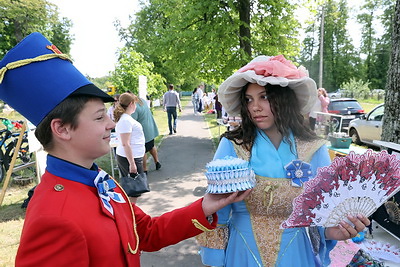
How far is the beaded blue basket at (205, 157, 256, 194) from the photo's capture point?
1433mm

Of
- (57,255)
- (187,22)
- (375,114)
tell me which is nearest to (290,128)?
(57,255)

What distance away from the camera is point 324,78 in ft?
185

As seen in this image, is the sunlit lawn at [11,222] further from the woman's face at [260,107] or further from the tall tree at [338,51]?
the tall tree at [338,51]

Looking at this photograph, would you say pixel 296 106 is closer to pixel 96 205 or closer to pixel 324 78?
pixel 96 205

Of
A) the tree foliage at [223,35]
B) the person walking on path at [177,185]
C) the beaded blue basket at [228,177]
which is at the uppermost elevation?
the tree foliage at [223,35]

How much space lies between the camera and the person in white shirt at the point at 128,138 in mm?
5111

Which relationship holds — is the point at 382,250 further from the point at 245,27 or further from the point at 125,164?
the point at 245,27

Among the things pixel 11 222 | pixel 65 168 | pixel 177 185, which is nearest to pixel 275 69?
pixel 65 168

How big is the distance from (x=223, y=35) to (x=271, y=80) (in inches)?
324

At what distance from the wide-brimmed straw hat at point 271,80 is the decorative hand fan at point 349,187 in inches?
22.8

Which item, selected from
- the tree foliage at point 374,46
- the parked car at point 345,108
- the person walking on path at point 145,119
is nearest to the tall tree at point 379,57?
the tree foliage at point 374,46

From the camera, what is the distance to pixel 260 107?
183 centimetres

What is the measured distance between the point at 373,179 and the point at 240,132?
0.79 metres

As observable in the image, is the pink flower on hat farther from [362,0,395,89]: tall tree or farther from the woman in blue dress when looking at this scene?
[362,0,395,89]: tall tree
